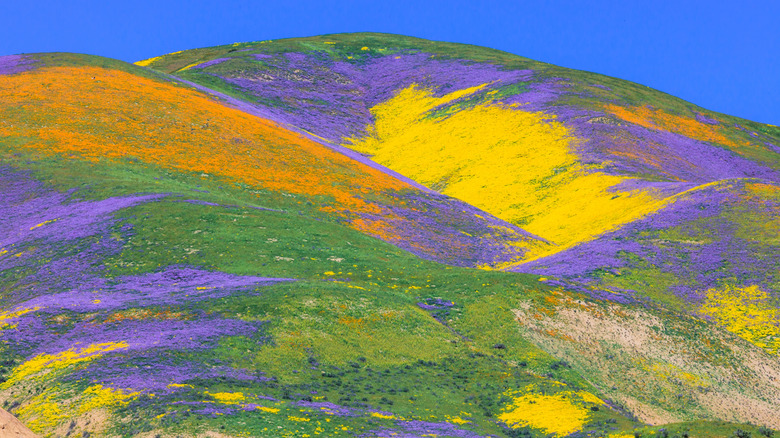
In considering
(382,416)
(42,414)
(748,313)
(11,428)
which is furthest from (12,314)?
(748,313)

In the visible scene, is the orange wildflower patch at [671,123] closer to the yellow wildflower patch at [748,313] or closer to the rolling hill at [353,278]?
the rolling hill at [353,278]

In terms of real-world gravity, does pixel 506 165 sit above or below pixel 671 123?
below

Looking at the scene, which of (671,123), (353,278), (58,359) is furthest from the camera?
(671,123)

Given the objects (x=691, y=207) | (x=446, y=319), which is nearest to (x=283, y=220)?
(x=446, y=319)

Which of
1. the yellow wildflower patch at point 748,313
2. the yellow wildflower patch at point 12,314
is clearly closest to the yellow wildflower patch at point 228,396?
the yellow wildflower patch at point 12,314

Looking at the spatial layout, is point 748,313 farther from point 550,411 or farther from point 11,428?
point 11,428
